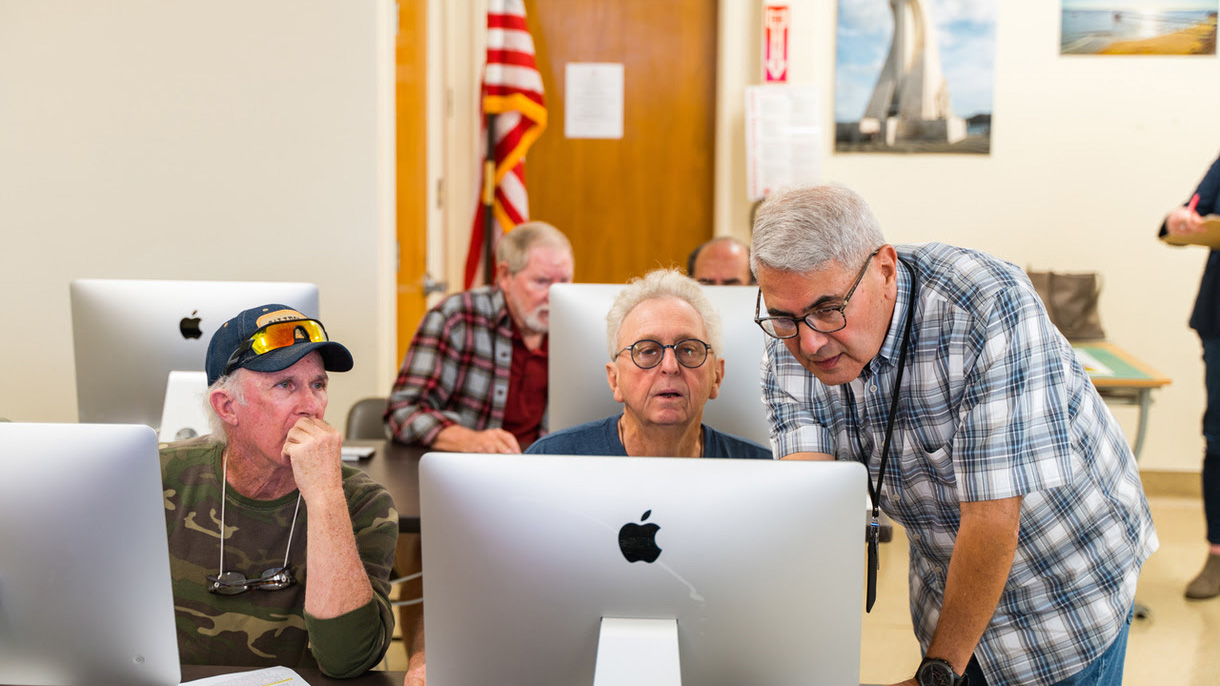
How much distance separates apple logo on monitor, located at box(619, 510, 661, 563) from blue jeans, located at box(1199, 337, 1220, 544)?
3.11 metres

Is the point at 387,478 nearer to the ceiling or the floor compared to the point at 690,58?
nearer to the floor

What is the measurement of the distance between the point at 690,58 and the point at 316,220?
2.48m

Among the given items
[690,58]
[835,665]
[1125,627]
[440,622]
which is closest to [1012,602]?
[1125,627]

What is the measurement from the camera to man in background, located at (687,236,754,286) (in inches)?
141

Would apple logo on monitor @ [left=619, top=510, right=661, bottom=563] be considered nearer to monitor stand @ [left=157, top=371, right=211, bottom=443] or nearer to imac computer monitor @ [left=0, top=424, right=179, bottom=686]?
imac computer monitor @ [left=0, top=424, right=179, bottom=686]

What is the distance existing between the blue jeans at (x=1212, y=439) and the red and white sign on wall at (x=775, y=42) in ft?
7.03

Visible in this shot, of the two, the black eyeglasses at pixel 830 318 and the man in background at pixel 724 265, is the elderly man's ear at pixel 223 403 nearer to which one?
the black eyeglasses at pixel 830 318

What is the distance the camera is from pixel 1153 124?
4836 millimetres

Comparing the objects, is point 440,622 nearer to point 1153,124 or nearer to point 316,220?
point 316,220

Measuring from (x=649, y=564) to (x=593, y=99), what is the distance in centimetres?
438

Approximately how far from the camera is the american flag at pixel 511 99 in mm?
4715

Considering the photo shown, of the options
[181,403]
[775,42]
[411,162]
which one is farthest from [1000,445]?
[775,42]

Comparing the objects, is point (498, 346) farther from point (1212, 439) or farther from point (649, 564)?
point (1212, 439)

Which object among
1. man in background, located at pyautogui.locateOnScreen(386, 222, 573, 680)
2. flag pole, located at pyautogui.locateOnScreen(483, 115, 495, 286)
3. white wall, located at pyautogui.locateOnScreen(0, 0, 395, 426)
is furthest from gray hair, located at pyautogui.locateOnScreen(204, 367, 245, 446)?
flag pole, located at pyautogui.locateOnScreen(483, 115, 495, 286)
